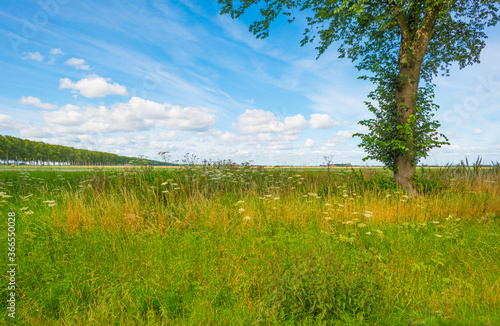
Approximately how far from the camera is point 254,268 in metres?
3.40

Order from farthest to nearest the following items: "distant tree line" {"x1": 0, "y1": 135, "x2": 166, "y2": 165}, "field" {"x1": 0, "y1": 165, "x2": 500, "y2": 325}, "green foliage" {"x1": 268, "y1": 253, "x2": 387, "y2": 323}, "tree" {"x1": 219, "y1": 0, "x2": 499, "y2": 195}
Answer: "distant tree line" {"x1": 0, "y1": 135, "x2": 166, "y2": 165} → "tree" {"x1": 219, "y1": 0, "x2": 499, "y2": 195} → "field" {"x1": 0, "y1": 165, "x2": 500, "y2": 325} → "green foliage" {"x1": 268, "y1": 253, "x2": 387, "y2": 323}

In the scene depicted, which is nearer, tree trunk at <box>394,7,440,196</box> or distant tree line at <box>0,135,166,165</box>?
tree trunk at <box>394,7,440,196</box>

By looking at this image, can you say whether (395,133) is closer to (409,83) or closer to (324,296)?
(409,83)

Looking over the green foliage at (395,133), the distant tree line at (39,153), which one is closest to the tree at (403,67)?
the green foliage at (395,133)

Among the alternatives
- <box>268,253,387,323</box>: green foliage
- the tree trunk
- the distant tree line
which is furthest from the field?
the distant tree line

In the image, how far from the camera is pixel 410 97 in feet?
28.6

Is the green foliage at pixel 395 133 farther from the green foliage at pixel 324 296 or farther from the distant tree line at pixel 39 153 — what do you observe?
the distant tree line at pixel 39 153

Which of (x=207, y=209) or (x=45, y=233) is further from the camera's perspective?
(x=207, y=209)

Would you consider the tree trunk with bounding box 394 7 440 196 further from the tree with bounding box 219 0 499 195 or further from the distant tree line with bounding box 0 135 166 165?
the distant tree line with bounding box 0 135 166 165

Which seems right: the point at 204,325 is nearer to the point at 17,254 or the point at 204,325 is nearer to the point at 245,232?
the point at 245,232

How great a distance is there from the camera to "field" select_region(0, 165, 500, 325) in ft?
8.67

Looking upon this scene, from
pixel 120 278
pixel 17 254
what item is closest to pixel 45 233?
pixel 17 254

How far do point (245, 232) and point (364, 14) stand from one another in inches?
361

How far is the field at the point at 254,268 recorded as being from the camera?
104 inches
